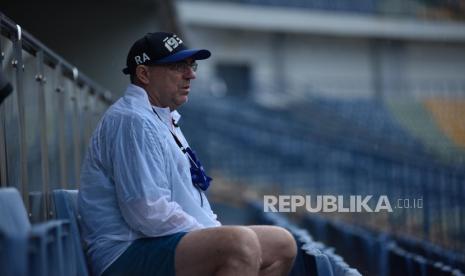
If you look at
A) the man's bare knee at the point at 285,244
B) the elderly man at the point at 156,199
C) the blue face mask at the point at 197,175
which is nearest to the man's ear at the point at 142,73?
the elderly man at the point at 156,199

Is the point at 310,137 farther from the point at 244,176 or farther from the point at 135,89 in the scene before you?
the point at 135,89

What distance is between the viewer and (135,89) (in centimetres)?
371

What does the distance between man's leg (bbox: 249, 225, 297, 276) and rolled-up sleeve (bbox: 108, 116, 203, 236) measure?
0.83 ft

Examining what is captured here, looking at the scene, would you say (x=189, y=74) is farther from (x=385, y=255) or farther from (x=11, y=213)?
(x=385, y=255)

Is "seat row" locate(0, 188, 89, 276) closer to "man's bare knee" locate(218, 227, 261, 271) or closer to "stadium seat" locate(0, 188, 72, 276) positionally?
"stadium seat" locate(0, 188, 72, 276)

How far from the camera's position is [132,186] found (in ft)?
11.0

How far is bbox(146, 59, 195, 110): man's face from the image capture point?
376cm

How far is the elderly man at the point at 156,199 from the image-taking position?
3.30 m

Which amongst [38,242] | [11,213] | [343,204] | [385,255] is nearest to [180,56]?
[11,213]

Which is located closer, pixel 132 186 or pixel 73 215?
pixel 132 186

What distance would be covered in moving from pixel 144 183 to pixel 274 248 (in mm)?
561

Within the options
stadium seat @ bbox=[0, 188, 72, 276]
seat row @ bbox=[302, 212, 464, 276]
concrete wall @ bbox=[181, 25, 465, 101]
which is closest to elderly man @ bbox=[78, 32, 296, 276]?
stadium seat @ bbox=[0, 188, 72, 276]

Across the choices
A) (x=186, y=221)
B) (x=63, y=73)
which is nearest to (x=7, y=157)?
(x=186, y=221)

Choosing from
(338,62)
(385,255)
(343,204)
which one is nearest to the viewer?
(385,255)
